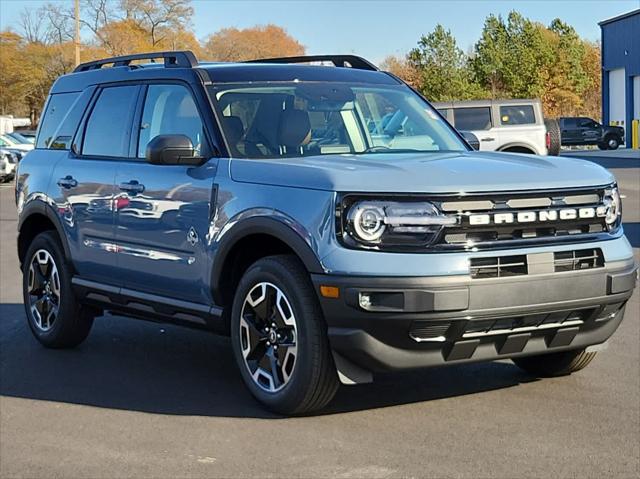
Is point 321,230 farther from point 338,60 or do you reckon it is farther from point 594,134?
point 594,134

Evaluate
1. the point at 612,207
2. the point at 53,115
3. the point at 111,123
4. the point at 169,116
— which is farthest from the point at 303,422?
the point at 53,115

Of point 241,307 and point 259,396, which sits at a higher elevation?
point 241,307

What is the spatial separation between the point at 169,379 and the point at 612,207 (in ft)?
9.32

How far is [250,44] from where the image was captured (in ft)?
390

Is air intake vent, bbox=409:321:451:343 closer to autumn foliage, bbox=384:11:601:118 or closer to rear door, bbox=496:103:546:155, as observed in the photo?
rear door, bbox=496:103:546:155

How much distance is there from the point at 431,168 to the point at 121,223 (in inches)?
88.6

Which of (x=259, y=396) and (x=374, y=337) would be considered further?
(x=259, y=396)

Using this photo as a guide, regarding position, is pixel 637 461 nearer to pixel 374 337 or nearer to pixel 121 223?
pixel 374 337

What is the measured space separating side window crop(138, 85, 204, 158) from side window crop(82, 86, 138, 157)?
0.17m

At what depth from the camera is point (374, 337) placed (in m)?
5.39

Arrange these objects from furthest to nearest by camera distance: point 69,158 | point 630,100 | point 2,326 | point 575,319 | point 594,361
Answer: point 630,100 < point 2,326 < point 69,158 < point 594,361 < point 575,319

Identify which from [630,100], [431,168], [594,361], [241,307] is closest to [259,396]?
[241,307]

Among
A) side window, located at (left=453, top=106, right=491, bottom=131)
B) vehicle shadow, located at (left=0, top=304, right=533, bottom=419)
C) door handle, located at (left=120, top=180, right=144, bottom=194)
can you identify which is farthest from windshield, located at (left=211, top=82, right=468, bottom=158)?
side window, located at (left=453, top=106, right=491, bottom=131)

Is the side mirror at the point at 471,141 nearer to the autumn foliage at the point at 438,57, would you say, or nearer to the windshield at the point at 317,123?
the windshield at the point at 317,123
